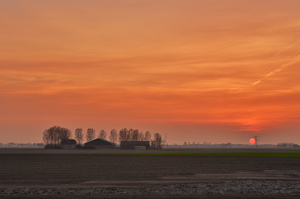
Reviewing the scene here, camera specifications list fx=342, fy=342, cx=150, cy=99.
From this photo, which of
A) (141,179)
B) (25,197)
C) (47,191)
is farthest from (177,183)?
(25,197)

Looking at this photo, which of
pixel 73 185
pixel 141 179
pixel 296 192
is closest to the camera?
pixel 296 192

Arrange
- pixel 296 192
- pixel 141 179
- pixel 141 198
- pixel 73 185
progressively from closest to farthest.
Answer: pixel 141 198 < pixel 296 192 < pixel 73 185 < pixel 141 179

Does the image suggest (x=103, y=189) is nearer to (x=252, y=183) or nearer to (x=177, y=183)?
(x=177, y=183)

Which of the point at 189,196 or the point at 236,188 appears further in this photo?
the point at 236,188

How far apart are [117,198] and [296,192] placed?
11389 mm

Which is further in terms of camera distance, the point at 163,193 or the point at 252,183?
the point at 252,183

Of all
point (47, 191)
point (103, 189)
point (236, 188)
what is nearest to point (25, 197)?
point (47, 191)

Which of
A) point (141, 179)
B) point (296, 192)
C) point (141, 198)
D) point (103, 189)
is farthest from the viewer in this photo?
point (141, 179)

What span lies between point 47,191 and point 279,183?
17.4 m

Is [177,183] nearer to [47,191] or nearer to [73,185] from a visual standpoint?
[73,185]

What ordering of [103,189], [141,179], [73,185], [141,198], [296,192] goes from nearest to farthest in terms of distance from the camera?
[141,198] → [296,192] → [103,189] → [73,185] → [141,179]

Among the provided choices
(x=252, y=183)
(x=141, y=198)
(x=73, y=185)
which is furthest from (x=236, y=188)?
(x=73, y=185)

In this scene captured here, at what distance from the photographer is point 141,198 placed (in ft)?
Answer: 65.1

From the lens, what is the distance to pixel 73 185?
83.7 feet
